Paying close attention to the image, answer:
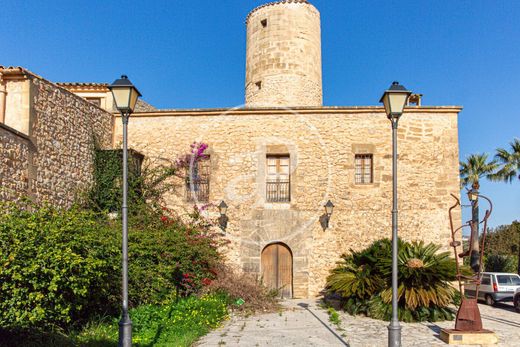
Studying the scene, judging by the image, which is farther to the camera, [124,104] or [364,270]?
[364,270]

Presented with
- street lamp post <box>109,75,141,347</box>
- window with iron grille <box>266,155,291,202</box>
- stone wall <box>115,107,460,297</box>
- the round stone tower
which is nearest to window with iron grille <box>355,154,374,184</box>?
stone wall <box>115,107,460,297</box>

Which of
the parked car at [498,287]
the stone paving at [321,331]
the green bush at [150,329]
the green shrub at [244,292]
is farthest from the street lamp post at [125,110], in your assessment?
the parked car at [498,287]

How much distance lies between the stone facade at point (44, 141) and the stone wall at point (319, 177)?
8.44 ft

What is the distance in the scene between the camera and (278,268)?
578 inches

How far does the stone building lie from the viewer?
14.5m

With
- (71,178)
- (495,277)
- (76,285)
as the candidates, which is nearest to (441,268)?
(495,277)

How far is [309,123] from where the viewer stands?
49.2ft

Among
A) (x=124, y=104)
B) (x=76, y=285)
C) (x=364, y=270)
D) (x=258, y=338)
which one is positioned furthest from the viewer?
(x=364, y=270)

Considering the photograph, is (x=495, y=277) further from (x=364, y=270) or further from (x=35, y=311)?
(x=35, y=311)

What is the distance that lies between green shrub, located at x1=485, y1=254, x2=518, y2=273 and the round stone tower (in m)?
13.5

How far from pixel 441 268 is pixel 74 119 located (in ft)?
33.2

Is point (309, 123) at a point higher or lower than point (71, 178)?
higher

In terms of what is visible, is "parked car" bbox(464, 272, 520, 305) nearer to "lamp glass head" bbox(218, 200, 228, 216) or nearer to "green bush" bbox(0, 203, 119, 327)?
"lamp glass head" bbox(218, 200, 228, 216)

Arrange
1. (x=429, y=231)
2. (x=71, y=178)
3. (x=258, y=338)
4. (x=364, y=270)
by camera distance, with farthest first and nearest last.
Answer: (x=429, y=231) < (x=71, y=178) < (x=364, y=270) < (x=258, y=338)
